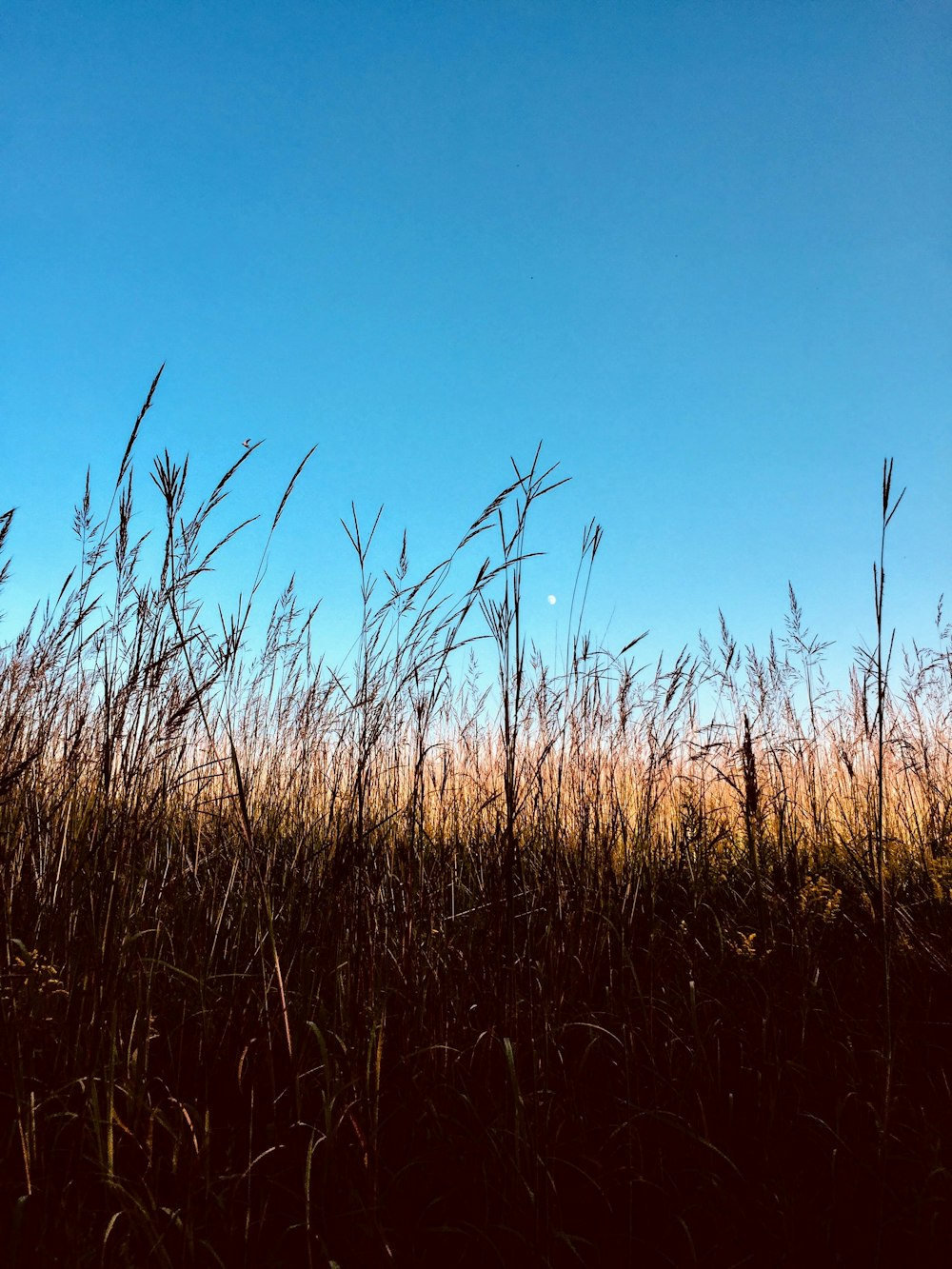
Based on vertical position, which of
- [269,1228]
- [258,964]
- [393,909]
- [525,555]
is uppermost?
[525,555]

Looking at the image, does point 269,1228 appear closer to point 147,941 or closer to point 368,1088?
point 368,1088

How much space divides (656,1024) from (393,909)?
2.56 ft

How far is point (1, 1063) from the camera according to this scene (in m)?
1.63

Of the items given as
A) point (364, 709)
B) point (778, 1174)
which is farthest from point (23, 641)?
point (778, 1174)

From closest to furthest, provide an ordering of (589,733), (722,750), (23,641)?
(589,733)
(23,641)
(722,750)

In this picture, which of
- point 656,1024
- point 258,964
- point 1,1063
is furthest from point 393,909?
point 1,1063

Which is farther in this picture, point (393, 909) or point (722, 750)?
point (722, 750)

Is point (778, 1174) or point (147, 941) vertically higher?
point (147, 941)

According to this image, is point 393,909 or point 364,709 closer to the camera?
point 364,709

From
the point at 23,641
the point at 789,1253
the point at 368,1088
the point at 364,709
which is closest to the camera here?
the point at 789,1253

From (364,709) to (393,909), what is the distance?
64 cm

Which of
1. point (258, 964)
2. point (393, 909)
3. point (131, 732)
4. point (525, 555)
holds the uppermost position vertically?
point (525, 555)

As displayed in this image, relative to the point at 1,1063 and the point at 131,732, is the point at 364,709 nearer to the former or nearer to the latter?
the point at 131,732

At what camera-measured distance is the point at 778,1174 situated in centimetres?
138
